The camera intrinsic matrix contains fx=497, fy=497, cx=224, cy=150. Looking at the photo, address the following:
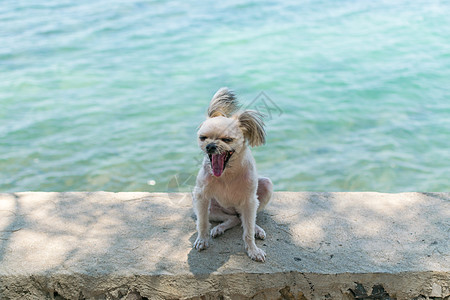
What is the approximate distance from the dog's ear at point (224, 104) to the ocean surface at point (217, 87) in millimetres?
879

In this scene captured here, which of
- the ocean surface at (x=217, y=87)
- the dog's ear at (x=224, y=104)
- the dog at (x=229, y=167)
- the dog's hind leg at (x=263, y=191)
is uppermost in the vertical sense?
the dog's ear at (x=224, y=104)

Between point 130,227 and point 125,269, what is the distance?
557 mm

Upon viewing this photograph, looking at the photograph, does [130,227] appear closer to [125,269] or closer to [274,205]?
[125,269]

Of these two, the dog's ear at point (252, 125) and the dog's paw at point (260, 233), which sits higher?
the dog's ear at point (252, 125)

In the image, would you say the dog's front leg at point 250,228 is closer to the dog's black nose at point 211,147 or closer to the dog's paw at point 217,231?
the dog's paw at point 217,231

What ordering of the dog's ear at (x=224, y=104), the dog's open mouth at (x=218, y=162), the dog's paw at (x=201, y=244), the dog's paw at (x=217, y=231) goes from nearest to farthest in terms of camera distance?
the dog's open mouth at (x=218, y=162) < the dog's ear at (x=224, y=104) < the dog's paw at (x=201, y=244) < the dog's paw at (x=217, y=231)

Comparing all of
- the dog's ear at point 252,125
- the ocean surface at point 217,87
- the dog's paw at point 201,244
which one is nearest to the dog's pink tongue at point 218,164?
the dog's ear at point 252,125

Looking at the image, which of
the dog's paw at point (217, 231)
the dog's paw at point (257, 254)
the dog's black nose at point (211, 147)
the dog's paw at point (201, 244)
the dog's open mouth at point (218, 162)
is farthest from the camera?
the dog's paw at point (217, 231)

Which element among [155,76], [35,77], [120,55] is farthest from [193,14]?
[35,77]

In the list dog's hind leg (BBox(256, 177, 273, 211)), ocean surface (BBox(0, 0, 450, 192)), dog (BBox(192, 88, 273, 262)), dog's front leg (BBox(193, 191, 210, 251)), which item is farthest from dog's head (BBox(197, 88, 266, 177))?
ocean surface (BBox(0, 0, 450, 192))

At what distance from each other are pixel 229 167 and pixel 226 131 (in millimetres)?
338

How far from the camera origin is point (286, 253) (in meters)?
3.50

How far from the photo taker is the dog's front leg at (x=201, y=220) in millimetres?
3445

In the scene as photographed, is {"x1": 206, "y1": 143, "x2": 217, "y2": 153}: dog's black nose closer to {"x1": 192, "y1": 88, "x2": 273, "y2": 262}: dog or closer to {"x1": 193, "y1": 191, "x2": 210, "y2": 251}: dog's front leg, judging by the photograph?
{"x1": 192, "y1": 88, "x2": 273, "y2": 262}: dog
